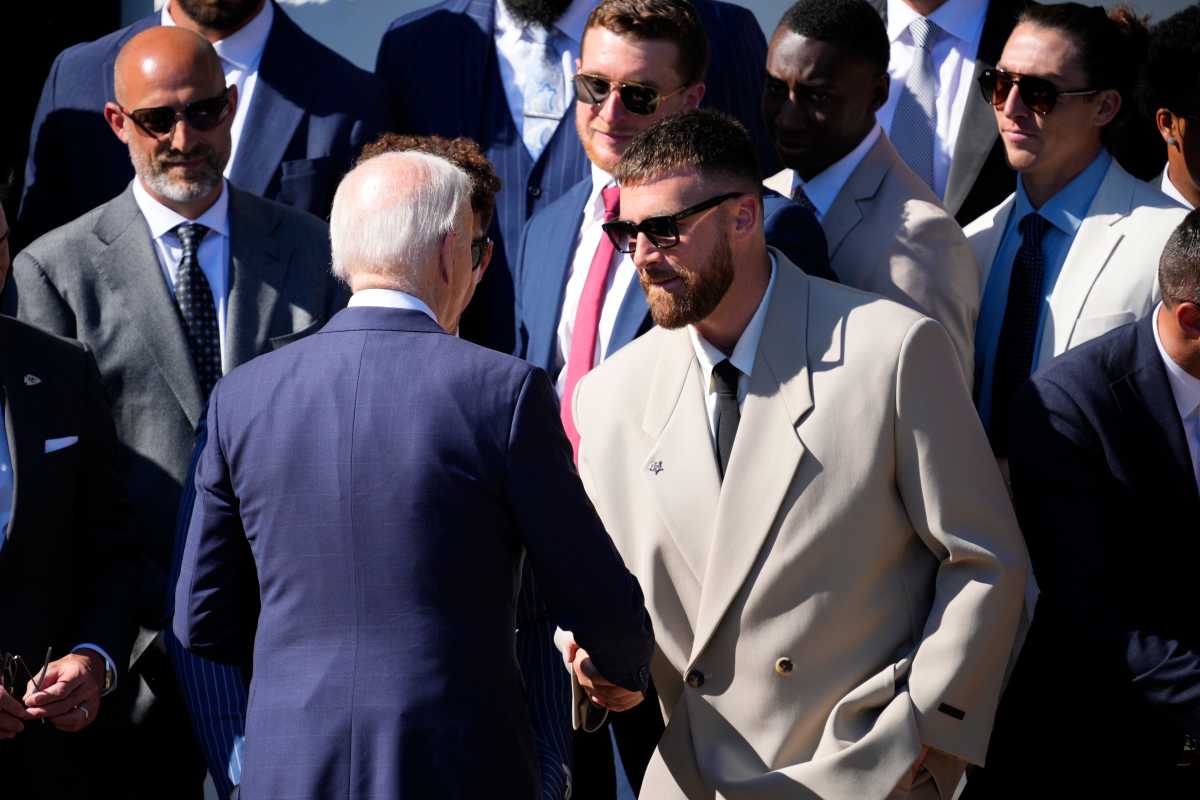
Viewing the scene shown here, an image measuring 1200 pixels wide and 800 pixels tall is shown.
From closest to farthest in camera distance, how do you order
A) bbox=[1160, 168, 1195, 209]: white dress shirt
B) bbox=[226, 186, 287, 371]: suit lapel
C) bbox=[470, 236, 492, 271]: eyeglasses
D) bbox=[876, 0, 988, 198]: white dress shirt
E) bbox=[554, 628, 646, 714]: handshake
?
bbox=[554, 628, 646, 714]: handshake → bbox=[470, 236, 492, 271]: eyeglasses → bbox=[226, 186, 287, 371]: suit lapel → bbox=[1160, 168, 1195, 209]: white dress shirt → bbox=[876, 0, 988, 198]: white dress shirt

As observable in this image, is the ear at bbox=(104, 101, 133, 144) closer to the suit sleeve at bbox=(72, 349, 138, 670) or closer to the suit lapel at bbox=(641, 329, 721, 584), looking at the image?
the suit sleeve at bbox=(72, 349, 138, 670)

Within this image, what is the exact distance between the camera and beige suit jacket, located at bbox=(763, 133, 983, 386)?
14.1 feet

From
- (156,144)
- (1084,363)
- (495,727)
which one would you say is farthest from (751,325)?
(156,144)

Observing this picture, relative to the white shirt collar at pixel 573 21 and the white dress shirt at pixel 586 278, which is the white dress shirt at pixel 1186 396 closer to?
the white dress shirt at pixel 586 278

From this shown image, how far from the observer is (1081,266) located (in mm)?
4418

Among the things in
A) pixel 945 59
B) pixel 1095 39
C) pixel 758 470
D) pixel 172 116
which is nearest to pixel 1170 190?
pixel 1095 39

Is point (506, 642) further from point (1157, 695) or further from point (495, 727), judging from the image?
point (1157, 695)

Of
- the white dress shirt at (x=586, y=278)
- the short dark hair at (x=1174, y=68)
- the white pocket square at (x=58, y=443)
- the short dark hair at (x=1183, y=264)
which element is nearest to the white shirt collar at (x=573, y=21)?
the white dress shirt at (x=586, y=278)

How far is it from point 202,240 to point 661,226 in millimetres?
1471

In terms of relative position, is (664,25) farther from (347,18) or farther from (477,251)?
(347,18)

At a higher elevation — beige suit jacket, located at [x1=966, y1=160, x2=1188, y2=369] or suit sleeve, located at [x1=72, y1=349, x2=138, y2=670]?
beige suit jacket, located at [x1=966, y1=160, x2=1188, y2=369]

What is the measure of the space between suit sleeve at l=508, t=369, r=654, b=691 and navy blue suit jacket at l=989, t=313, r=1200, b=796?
1.17 m

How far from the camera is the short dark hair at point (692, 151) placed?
3795 mm

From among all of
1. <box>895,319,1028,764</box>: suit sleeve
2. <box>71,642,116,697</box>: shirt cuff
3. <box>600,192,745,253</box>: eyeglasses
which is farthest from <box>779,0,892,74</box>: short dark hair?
<box>71,642,116,697</box>: shirt cuff
